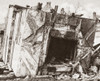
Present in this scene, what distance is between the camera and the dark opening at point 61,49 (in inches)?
414

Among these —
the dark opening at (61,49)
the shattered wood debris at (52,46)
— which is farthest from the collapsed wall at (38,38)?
the dark opening at (61,49)

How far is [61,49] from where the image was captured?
11.0 meters

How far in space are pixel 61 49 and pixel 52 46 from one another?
2.37ft

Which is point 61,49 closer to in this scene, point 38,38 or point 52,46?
point 52,46

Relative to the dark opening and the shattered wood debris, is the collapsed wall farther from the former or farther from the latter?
the dark opening

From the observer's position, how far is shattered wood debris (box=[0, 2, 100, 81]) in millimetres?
8805

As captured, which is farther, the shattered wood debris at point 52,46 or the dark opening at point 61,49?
the dark opening at point 61,49

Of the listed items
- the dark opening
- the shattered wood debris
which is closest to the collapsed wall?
the shattered wood debris

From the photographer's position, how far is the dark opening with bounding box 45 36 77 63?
34.5 ft

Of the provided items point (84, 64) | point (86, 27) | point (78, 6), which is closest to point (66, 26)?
point (86, 27)

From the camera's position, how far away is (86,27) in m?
9.99

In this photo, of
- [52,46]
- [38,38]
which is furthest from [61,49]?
[38,38]

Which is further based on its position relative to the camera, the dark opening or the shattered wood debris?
the dark opening

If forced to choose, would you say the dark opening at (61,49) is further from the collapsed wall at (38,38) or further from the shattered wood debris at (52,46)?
the collapsed wall at (38,38)
